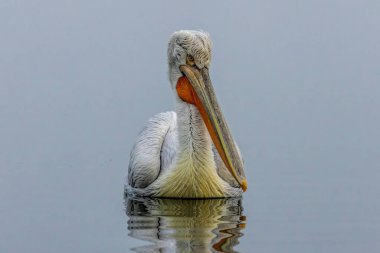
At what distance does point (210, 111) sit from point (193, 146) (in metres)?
0.34

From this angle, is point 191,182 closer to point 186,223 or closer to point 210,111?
point 210,111

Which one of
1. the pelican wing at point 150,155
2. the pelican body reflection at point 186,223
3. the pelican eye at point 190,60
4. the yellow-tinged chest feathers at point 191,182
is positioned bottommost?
the pelican body reflection at point 186,223

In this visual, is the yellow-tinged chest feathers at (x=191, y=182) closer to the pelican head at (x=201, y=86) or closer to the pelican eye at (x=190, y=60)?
the pelican head at (x=201, y=86)

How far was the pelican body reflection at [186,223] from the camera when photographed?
22.7ft

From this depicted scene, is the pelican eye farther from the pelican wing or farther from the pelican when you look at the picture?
the pelican wing

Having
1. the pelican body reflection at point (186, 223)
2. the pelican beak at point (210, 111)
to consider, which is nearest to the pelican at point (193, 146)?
the pelican beak at point (210, 111)

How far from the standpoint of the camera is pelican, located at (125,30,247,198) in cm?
834

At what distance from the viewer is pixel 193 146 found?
853cm

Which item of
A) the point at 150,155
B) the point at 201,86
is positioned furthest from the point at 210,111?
the point at 150,155

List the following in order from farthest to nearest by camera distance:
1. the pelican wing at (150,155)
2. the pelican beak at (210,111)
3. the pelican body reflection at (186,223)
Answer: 1. the pelican wing at (150,155)
2. the pelican beak at (210,111)
3. the pelican body reflection at (186,223)

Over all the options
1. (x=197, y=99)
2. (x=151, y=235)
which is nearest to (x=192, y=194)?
(x=197, y=99)

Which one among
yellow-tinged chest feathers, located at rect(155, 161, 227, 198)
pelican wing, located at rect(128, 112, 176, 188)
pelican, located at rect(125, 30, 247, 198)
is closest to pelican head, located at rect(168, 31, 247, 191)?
pelican, located at rect(125, 30, 247, 198)

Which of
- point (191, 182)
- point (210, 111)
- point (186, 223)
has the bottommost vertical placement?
point (186, 223)
